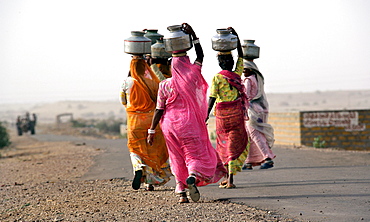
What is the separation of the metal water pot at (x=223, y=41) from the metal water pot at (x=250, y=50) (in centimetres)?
263

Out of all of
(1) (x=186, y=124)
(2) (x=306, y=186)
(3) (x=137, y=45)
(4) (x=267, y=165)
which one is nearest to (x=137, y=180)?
(1) (x=186, y=124)

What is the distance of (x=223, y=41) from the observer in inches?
362

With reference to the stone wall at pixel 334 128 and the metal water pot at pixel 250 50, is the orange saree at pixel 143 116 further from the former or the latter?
the stone wall at pixel 334 128

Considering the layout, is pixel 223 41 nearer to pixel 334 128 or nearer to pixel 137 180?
pixel 137 180

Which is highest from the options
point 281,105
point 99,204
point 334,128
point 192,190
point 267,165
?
point 192,190

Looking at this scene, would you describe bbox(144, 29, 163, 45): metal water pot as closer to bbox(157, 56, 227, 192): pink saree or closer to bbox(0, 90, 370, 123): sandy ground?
bbox(157, 56, 227, 192): pink saree

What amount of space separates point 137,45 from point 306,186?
3.44 meters

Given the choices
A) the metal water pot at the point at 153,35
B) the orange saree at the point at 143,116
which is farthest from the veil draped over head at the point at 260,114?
the orange saree at the point at 143,116

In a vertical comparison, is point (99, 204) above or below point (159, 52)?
below

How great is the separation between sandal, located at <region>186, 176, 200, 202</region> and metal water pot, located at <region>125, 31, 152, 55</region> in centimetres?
254

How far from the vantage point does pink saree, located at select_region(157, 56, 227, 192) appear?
813 cm

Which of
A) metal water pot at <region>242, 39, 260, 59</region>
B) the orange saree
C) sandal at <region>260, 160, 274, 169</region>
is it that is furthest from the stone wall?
the orange saree

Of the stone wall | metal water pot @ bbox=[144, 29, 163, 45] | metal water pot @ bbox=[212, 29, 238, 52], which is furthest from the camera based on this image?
the stone wall

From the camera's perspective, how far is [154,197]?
8836 millimetres
